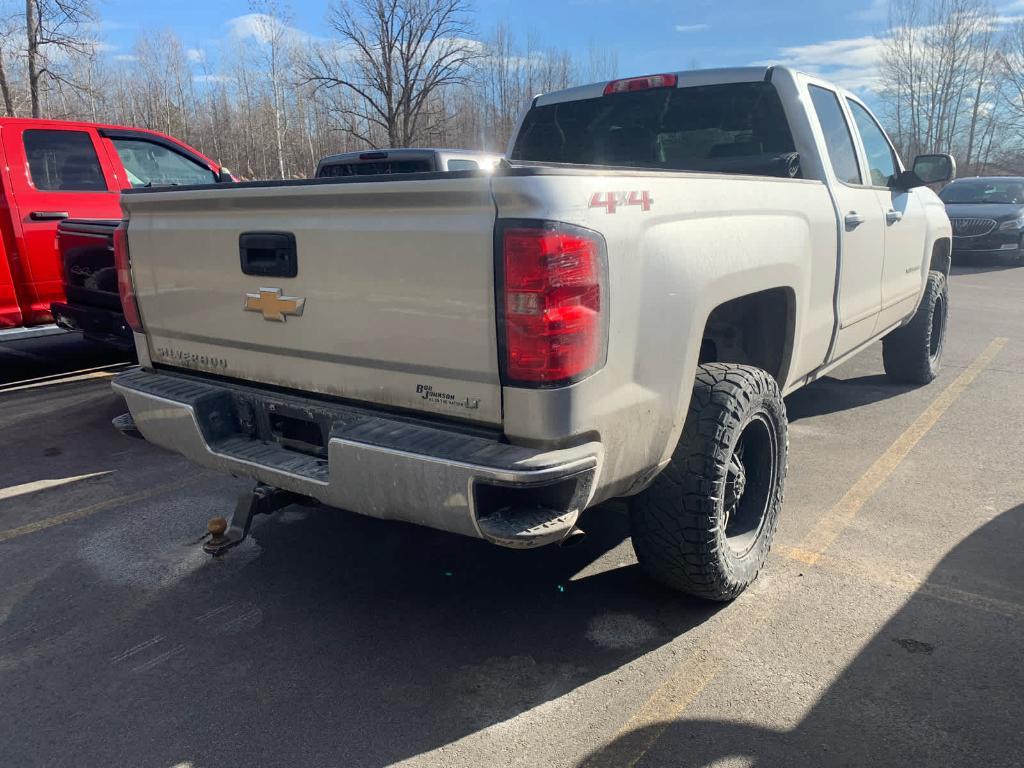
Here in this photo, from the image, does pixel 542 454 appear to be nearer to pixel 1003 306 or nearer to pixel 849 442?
pixel 849 442

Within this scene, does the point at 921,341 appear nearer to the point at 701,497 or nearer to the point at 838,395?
the point at 838,395

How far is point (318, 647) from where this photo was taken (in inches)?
112

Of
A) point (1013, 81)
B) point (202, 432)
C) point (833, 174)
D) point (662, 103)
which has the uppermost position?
point (1013, 81)

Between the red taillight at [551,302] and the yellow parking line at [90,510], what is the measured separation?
3.03 metres

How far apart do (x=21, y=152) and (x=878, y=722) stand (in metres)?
7.46

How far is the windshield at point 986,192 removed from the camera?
15.9 m

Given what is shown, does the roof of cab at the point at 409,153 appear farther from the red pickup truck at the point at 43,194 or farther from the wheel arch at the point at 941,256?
the wheel arch at the point at 941,256

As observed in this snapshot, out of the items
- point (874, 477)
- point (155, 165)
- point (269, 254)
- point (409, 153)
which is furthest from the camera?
point (155, 165)

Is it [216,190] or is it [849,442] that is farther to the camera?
[849,442]

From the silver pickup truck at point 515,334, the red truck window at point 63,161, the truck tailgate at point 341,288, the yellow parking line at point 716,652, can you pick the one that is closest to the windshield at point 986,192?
the yellow parking line at point 716,652

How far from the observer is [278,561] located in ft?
11.6

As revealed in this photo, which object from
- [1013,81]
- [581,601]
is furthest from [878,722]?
[1013,81]

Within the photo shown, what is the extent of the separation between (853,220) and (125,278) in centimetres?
345

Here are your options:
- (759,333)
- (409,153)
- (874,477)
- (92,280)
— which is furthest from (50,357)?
(874,477)
